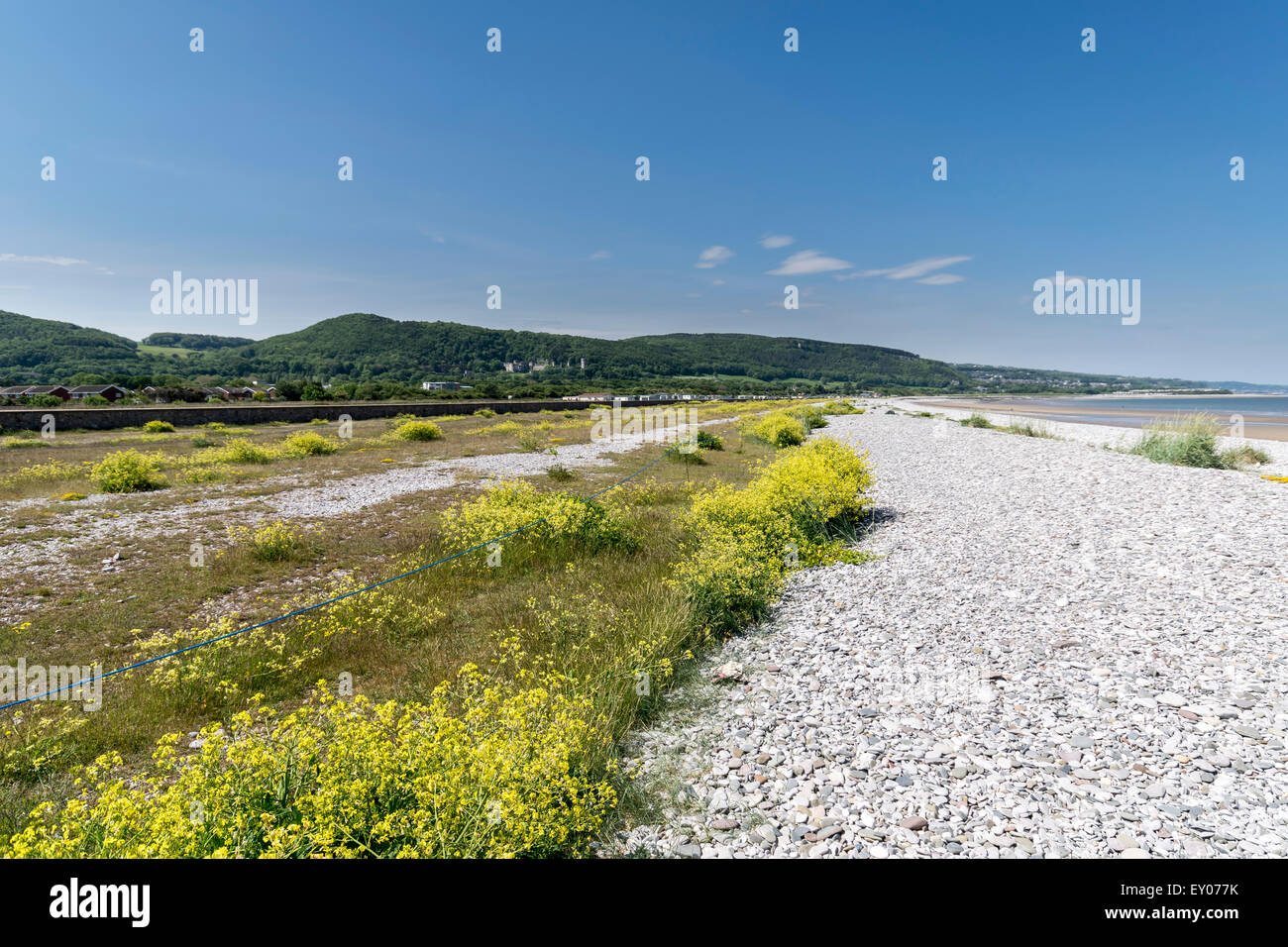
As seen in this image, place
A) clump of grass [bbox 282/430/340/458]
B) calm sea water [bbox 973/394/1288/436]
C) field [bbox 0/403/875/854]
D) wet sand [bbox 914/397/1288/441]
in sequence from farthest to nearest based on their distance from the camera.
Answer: calm sea water [bbox 973/394/1288/436], wet sand [bbox 914/397/1288/441], clump of grass [bbox 282/430/340/458], field [bbox 0/403/875/854]

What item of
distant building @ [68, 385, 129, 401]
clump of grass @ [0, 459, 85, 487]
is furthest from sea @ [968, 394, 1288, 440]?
distant building @ [68, 385, 129, 401]

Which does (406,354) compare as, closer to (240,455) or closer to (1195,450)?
(240,455)

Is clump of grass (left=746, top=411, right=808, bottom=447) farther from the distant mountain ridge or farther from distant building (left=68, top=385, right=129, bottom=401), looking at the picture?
the distant mountain ridge

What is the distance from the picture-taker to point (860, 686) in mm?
5301

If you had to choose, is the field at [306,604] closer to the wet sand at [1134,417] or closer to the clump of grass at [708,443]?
the clump of grass at [708,443]

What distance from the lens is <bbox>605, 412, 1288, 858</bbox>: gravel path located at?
3389 millimetres

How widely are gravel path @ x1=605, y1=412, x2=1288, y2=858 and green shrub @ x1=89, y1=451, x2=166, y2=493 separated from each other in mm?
19953

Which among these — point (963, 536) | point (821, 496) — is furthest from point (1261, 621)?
point (821, 496)

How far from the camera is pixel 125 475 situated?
16281mm

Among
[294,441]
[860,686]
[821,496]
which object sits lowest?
[860,686]

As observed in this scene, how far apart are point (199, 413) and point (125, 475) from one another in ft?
108

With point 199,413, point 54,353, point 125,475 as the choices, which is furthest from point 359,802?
point 54,353
